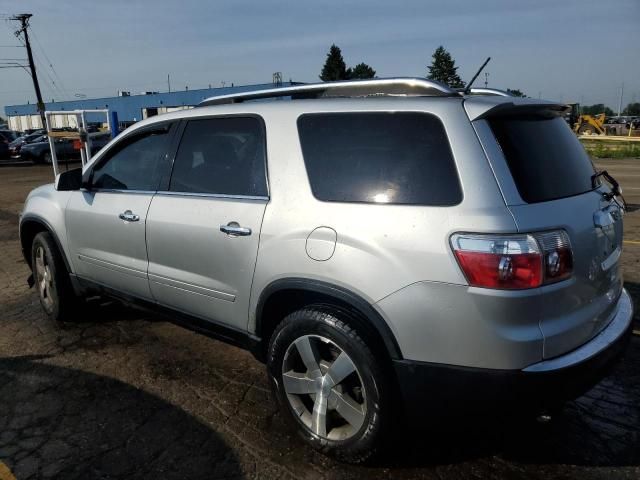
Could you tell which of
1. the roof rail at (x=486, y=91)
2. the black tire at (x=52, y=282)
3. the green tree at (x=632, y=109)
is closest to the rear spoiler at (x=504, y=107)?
the roof rail at (x=486, y=91)

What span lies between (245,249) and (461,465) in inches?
61.3

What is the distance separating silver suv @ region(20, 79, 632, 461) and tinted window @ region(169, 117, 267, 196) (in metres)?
0.01

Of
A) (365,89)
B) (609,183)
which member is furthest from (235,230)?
(609,183)

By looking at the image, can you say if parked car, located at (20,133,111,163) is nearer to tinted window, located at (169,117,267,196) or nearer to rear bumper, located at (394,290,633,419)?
tinted window, located at (169,117,267,196)

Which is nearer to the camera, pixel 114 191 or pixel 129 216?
pixel 129 216

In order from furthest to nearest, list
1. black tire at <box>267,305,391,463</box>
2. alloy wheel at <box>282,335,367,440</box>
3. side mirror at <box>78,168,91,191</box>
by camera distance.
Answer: side mirror at <box>78,168,91,191</box> → alloy wheel at <box>282,335,367,440</box> → black tire at <box>267,305,391,463</box>

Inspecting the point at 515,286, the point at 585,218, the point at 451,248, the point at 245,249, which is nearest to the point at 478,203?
the point at 451,248

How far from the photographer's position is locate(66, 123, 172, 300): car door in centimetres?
368

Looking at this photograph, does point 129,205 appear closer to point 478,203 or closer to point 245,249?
point 245,249

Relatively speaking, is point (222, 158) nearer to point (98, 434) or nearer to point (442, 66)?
point (98, 434)

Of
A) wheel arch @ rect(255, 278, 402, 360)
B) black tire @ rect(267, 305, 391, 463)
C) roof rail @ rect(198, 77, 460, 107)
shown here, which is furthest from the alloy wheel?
roof rail @ rect(198, 77, 460, 107)

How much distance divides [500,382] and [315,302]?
97 cm

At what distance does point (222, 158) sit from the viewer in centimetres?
330

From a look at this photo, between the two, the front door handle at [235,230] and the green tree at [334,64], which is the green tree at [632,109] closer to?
the green tree at [334,64]
